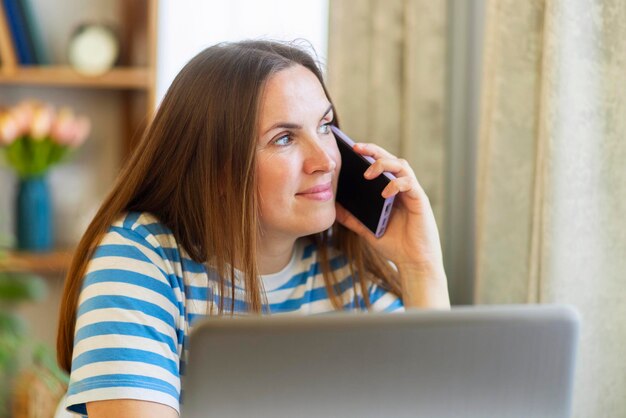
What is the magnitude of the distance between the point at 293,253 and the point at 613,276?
517mm

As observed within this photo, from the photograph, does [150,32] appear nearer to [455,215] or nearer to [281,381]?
[455,215]

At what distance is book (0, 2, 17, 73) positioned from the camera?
100 inches

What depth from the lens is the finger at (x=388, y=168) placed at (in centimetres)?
129

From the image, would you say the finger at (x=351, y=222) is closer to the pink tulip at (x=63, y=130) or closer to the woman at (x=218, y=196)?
the woman at (x=218, y=196)

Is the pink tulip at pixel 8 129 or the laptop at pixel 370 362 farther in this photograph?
the pink tulip at pixel 8 129

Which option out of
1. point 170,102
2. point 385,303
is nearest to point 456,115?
point 385,303

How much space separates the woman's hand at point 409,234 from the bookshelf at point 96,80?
1.34 m

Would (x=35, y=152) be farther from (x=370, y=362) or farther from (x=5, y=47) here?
(x=370, y=362)

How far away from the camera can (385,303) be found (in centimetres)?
144

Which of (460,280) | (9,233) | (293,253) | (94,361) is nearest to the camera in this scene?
(94,361)

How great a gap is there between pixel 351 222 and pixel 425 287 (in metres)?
0.17

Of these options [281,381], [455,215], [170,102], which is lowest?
[455,215]

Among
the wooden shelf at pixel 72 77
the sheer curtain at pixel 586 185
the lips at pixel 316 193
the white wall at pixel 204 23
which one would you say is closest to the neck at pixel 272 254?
the lips at pixel 316 193

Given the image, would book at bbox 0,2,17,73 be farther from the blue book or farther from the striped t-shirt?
the striped t-shirt
